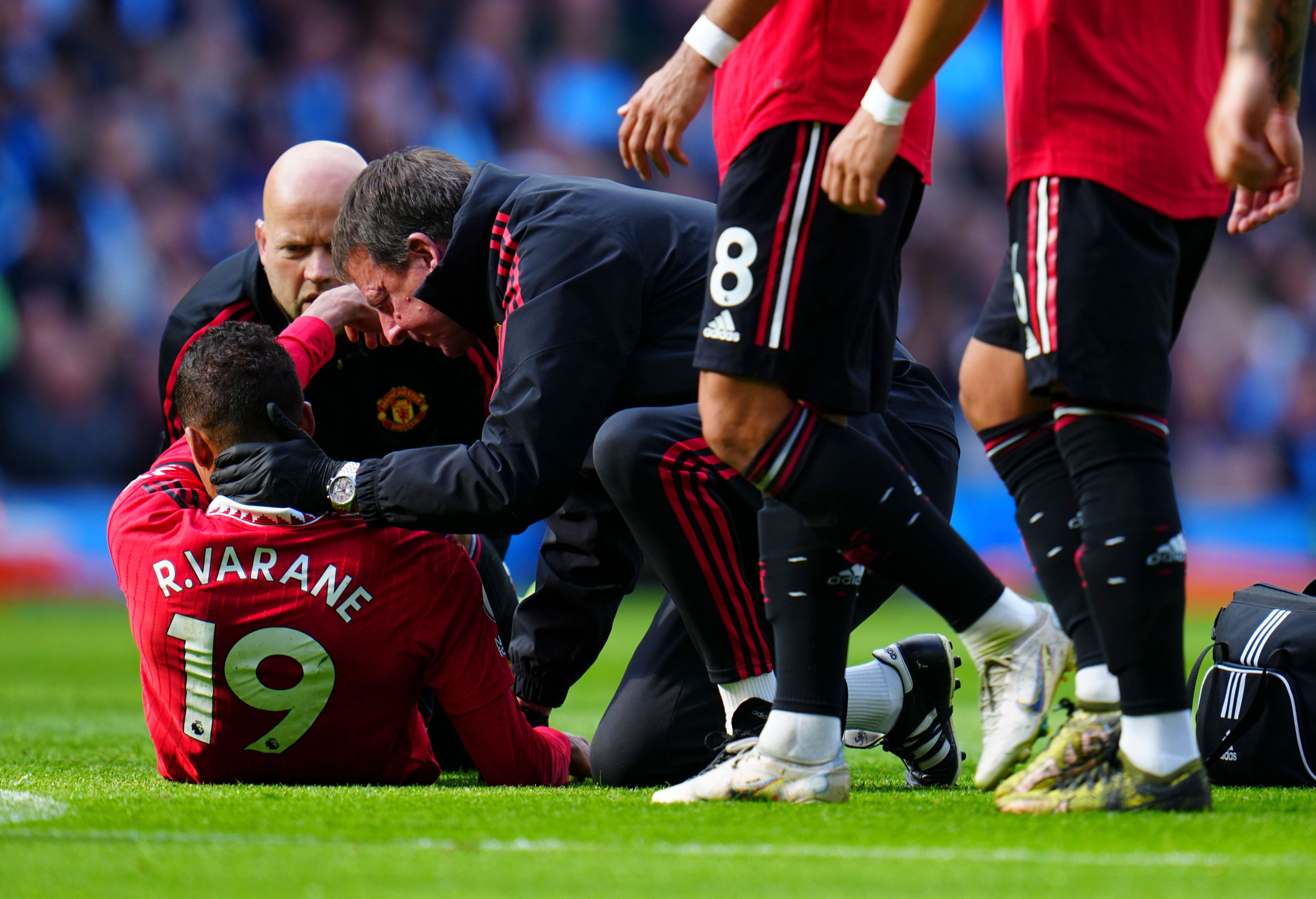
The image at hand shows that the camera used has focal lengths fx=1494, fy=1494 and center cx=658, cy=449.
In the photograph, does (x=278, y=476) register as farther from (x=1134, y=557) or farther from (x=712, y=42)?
(x=1134, y=557)

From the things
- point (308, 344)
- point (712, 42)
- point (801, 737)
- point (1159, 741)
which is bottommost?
point (801, 737)

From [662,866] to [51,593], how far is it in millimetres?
8639

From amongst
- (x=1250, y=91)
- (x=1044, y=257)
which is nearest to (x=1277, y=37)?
(x=1250, y=91)

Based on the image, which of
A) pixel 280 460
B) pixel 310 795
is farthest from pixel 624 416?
pixel 310 795

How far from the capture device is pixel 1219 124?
1.92 m

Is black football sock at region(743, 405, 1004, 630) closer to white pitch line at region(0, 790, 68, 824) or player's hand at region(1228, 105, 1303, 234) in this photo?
player's hand at region(1228, 105, 1303, 234)

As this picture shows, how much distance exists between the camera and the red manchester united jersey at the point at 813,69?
2293 millimetres

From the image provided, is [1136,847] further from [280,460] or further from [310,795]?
[280,460]

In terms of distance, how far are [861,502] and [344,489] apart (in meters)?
0.96

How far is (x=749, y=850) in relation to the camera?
1.94 metres

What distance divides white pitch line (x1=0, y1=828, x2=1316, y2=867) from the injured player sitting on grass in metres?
0.61

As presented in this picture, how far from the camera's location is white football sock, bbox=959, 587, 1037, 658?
2428mm

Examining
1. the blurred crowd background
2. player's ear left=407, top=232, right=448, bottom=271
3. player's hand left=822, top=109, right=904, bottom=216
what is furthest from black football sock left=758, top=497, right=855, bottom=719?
the blurred crowd background

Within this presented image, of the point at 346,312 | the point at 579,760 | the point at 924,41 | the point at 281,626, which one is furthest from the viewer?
the point at 346,312
